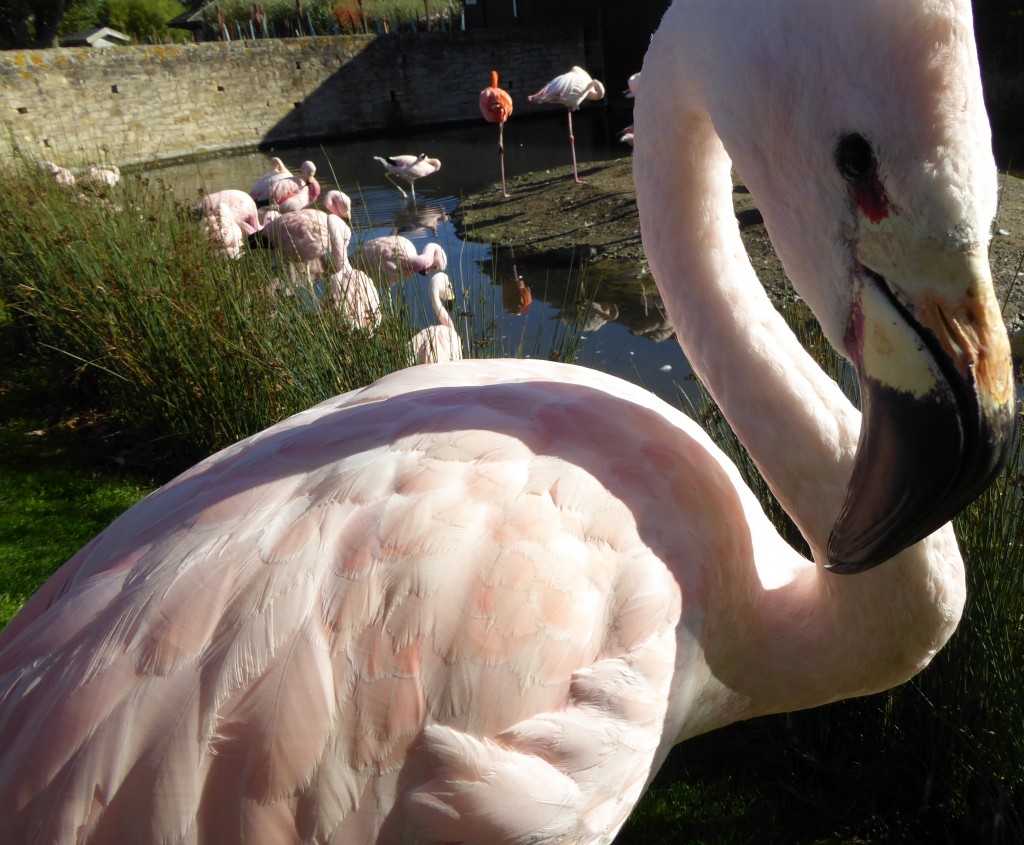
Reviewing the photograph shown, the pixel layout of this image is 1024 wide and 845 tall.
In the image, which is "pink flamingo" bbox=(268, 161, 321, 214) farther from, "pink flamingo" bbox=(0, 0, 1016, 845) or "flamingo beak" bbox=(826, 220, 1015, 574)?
"flamingo beak" bbox=(826, 220, 1015, 574)

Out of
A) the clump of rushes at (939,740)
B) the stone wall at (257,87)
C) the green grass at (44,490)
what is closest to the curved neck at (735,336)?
the clump of rushes at (939,740)

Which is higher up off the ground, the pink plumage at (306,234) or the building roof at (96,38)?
the pink plumage at (306,234)

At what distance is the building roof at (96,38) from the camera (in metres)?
41.3

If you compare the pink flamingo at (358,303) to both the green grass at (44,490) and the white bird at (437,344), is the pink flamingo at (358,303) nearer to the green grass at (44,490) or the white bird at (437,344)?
the white bird at (437,344)

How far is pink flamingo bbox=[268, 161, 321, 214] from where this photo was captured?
8.80 meters

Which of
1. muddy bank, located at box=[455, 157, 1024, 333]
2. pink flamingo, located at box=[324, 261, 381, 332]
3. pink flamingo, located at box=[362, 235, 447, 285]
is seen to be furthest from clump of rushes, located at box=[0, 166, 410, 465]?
muddy bank, located at box=[455, 157, 1024, 333]

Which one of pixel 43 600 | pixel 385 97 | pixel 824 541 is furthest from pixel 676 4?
pixel 385 97

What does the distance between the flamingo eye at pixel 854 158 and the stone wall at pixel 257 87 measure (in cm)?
1634

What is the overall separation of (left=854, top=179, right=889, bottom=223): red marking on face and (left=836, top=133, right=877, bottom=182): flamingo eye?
0.05ft

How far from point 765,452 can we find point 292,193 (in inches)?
353

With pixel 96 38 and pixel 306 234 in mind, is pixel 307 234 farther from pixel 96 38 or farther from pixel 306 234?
pixel 96 38

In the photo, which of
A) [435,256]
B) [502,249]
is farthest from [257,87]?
[435,256]

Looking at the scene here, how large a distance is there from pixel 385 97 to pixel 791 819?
2238cm

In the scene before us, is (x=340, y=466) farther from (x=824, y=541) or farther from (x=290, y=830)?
(x=824, y=541)
